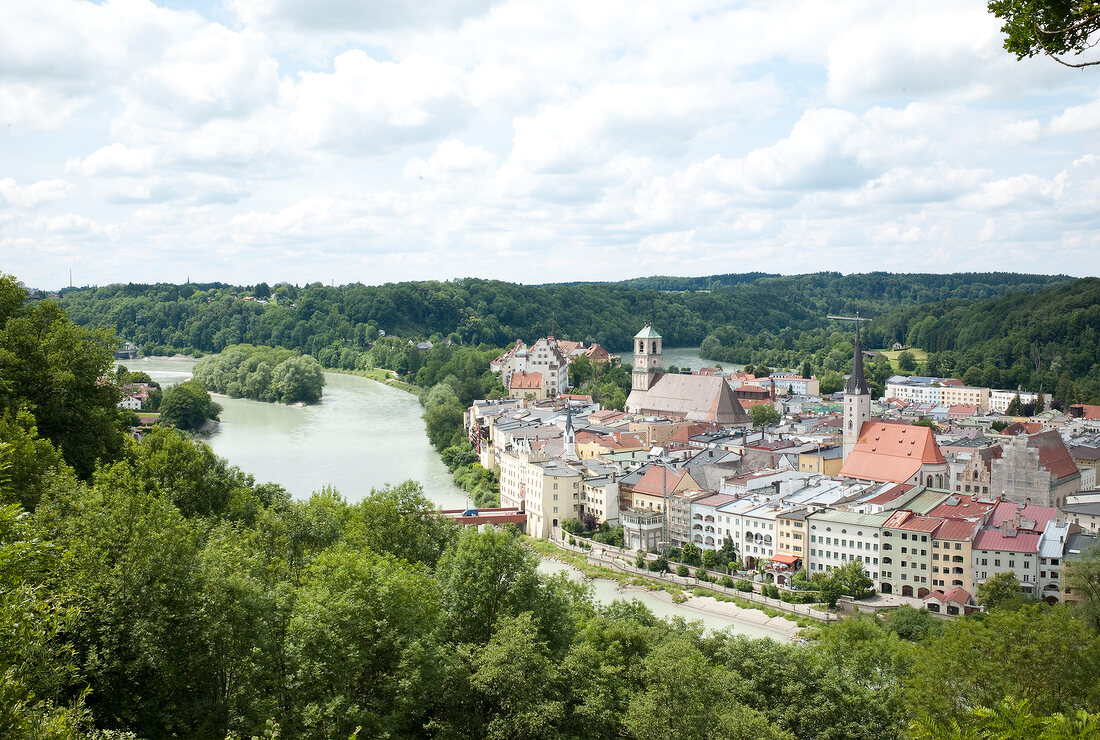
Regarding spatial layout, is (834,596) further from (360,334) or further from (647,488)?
(360,334)

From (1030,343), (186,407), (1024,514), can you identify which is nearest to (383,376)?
(186,407)

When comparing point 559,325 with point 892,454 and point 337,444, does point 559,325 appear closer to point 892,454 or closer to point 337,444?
point 337,444

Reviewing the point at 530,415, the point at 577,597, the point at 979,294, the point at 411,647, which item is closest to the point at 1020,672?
the point at 577,597

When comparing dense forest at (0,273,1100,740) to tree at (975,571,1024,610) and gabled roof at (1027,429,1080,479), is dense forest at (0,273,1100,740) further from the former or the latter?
gabled roof at (1027,429,1080,479)

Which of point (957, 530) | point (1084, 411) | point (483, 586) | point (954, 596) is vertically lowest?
point (954, 596)

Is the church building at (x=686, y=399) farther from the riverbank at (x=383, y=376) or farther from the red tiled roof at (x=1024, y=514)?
the red tiled roof at (x=1024, y=514)

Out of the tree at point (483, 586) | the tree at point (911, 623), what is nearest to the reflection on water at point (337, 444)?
the tree at point (911, 623)
